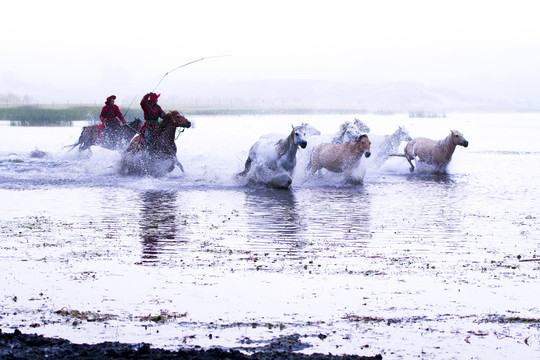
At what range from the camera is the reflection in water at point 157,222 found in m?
9.56

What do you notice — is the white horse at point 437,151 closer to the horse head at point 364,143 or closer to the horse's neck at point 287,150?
the horse head at point 364,143

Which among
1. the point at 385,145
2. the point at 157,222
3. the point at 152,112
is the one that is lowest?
the point at 157,222

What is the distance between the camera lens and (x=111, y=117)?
23.8 m

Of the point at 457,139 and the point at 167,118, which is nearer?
the point at 167,118

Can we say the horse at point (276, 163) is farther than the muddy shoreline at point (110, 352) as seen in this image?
Yes

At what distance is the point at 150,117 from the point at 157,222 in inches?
317

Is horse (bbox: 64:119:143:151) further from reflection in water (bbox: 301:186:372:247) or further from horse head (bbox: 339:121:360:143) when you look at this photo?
reflection in water (bbox: 301:186:372:247)

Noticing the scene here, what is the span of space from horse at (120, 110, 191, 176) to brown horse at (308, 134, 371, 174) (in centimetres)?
352

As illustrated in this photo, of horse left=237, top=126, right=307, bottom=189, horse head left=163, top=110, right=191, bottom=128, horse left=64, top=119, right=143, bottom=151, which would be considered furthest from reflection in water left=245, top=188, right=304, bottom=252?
horse left=64, top=119, right=143, bottom=151

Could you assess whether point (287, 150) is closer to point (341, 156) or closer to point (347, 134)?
point (341, 156)

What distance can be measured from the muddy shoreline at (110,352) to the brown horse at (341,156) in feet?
43.8

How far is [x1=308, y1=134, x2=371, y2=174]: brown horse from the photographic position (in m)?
18.6

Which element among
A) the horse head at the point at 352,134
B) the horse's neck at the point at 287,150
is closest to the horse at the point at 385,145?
the horse head at the point at 352,134

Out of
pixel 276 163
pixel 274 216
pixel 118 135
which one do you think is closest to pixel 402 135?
pixel 276 163
